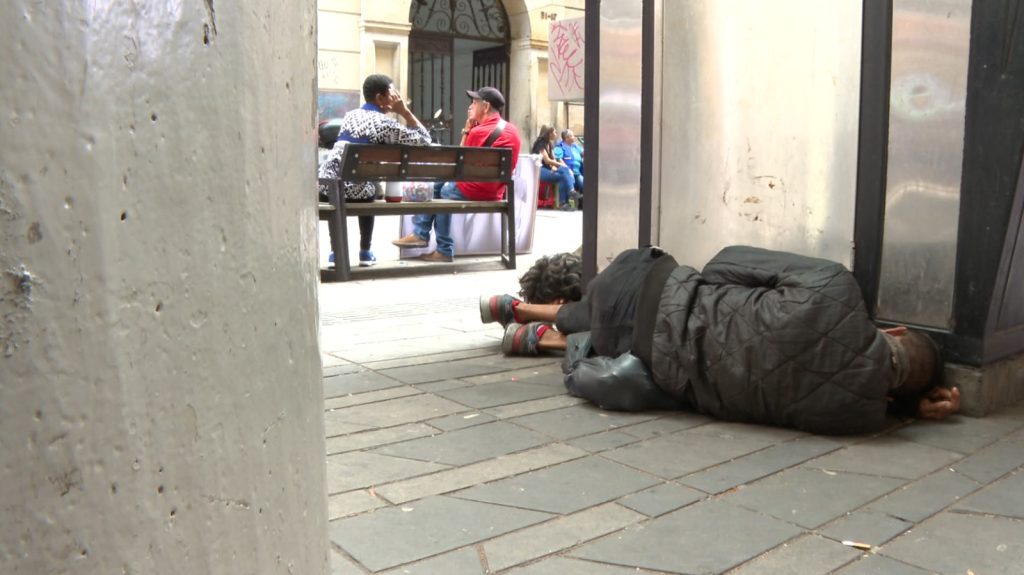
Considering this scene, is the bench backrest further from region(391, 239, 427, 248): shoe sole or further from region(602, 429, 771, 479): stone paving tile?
region(602, 429, 771, 479): stone paving tile

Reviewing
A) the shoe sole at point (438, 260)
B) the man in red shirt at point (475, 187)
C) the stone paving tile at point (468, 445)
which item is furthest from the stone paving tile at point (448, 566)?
the shoe sole at point (438, 260)

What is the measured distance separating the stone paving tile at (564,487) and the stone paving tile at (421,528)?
64 mm

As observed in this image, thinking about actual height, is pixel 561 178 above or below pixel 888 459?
above

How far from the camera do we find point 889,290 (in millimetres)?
3521

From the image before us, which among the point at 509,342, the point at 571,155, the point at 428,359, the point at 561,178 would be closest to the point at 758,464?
the point at 509,342

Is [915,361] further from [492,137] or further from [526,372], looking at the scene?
[492,137]

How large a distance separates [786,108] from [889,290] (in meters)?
0.83

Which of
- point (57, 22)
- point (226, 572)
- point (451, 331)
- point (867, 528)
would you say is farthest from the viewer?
point (451, 331)

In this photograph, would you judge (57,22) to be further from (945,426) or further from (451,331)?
(451,331)

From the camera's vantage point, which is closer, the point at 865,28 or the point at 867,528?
the point at 867,528

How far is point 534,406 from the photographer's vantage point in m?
3.46

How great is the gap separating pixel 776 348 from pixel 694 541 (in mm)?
1023

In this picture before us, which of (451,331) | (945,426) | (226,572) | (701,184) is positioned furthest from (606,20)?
(226,572)

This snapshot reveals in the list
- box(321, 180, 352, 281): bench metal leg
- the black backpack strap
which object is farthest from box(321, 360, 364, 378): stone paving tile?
the black backpack strap
